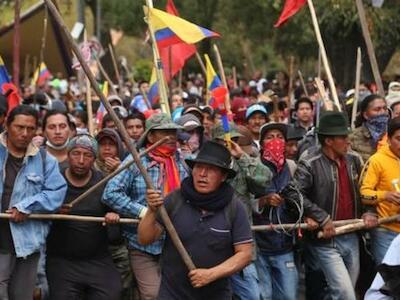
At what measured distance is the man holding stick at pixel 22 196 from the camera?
20.5ft

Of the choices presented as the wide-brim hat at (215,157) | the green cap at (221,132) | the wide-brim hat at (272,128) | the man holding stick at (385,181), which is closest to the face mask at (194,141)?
the green cap at (221,132)

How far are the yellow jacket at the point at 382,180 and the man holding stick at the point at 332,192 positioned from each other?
0.13 meters

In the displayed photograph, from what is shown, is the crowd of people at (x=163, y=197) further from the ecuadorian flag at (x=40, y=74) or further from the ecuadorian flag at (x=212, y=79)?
the ecuadorian flag at (x=40, y=74)

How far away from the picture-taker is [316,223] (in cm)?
669

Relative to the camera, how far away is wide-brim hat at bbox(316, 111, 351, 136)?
6773mm

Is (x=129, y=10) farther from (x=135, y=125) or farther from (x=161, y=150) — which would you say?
(x=161, y=150)

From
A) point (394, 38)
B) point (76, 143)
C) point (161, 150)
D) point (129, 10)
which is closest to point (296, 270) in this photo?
point (161, 150)

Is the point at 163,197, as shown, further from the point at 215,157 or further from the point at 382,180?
the point at 382,180

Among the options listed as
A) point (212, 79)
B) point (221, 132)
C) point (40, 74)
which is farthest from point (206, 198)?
point (40, 74)

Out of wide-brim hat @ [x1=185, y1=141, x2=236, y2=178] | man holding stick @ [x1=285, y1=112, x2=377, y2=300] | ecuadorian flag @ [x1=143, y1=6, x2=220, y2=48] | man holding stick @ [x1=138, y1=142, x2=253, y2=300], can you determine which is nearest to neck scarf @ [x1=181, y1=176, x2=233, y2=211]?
man holding stick @ [x1=138, y1=142, x2=253, y2=300]

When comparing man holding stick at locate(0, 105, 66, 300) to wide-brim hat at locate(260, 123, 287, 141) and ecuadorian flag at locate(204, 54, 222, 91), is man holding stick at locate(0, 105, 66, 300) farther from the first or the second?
ecuadorian flag at locate(204, 54, 222, 91)

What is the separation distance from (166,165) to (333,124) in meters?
1.37

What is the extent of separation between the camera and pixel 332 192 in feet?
22.5

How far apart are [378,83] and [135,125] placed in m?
2.50
